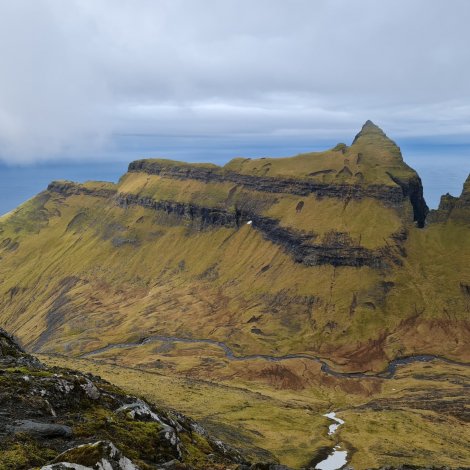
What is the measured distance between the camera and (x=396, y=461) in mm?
105000

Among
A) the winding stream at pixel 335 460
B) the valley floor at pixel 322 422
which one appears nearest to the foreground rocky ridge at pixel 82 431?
the valley floor at pixel 322 422

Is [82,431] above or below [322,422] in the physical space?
above

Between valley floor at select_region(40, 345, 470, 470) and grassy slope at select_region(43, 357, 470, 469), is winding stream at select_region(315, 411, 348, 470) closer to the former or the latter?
valley floor at select_region(40, 345, 470, 470)

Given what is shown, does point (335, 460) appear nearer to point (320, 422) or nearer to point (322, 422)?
point (320, 422)

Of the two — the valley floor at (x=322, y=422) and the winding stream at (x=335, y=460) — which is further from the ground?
the winding stream at (x=335, y=460)

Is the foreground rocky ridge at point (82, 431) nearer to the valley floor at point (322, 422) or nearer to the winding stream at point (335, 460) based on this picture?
the valley floor at point (322, 422)

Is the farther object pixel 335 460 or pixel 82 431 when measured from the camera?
pixel 335 460

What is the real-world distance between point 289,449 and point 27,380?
8107 centimetres

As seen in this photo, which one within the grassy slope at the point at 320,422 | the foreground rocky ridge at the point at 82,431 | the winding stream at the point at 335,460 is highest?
the foreground rocky ridge at the point at 82,431

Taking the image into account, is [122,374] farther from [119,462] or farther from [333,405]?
[119,462]

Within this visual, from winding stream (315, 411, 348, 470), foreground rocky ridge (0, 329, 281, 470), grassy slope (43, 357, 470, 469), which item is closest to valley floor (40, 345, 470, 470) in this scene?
grassy slope (43, 357, 470, 469)

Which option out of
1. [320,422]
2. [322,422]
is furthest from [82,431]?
[322,422]

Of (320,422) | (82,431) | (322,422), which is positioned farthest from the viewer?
(322,422)

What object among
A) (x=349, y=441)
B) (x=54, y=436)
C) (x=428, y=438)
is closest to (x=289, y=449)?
(x=349, y=441)
